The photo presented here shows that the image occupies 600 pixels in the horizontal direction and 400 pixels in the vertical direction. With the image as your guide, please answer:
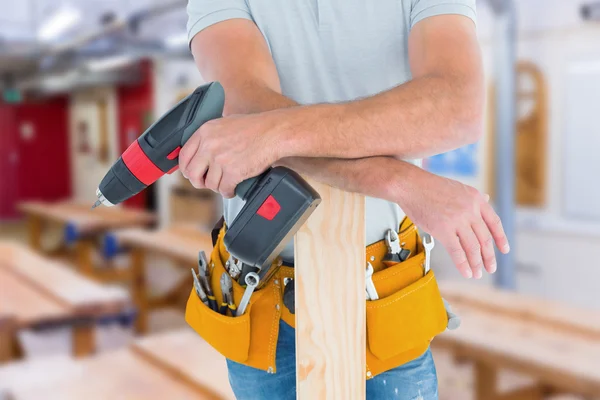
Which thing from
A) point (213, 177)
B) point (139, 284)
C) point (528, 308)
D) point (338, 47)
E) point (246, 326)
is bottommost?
point (139, 284)

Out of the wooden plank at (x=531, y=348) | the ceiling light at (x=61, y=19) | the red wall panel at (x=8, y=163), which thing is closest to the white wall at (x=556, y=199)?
the wooden plank at (x=531, y=348)

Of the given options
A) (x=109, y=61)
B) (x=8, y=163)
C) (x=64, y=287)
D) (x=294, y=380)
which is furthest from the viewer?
(x=8, y=163)

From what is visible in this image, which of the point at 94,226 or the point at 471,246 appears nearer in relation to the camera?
the point at 471,246

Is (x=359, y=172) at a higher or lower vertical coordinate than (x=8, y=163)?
higher

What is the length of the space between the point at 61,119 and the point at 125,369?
45.4ft

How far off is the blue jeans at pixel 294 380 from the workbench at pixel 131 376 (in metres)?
1.36

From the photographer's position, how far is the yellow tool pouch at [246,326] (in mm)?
992

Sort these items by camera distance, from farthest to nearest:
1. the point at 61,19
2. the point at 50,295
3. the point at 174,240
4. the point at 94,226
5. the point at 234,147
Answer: the point at 94,226
the point at 61,19
the point at 174,240
the point at 50,295
the point at 234,147

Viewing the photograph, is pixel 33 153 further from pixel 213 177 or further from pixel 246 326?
pixel 213 177

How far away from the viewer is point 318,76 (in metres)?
1.01

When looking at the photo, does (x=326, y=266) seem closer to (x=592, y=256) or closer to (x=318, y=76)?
(x=318, y=76)

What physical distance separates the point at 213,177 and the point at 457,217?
0.99ft

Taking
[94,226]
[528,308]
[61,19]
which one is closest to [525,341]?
[528,308]

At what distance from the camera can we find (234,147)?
0.79 m
